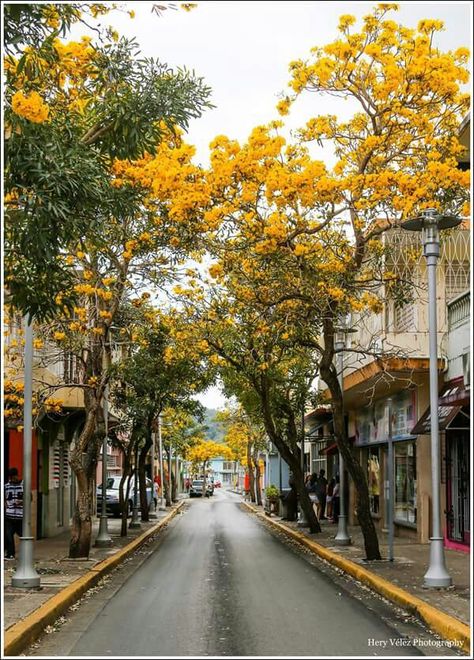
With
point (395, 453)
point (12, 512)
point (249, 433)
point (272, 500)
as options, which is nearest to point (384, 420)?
point (395, 453)

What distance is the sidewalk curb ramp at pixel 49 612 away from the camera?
350 inches

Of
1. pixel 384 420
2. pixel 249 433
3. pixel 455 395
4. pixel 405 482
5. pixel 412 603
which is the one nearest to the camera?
pixel 412 603

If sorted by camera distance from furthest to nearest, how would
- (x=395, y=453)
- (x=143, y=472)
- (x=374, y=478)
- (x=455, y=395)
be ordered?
(x=143, y=472)
(x=374, y=478)
(x=395, y=453)
(x=455, y=395)

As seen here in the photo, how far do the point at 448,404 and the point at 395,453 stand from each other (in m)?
8.06

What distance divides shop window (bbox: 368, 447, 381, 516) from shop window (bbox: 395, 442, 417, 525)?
8.37ft

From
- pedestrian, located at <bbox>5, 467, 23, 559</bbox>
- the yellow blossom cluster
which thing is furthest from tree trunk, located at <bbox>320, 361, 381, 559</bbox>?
the yellow blossom cluster

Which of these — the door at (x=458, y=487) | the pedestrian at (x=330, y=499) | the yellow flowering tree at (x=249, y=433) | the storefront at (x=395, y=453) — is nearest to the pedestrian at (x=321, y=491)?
the pedestrian at (x=330, y=499)

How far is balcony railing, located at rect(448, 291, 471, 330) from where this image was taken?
60.7 ft

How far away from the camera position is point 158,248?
56.8 feet

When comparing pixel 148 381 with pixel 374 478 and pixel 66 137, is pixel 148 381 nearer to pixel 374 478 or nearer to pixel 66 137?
pixel 374 478

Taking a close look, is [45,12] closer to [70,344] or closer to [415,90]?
[415,90]

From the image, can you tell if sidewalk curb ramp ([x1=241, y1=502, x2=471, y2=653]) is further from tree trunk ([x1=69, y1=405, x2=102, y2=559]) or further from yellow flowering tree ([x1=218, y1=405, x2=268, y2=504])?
yellow flowering tree ([x1=218, y1=405, x2=268, y2=504])

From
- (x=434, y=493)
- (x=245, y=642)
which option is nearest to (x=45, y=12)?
(x=245, y=642)

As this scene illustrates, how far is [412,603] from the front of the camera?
11.2 metres
